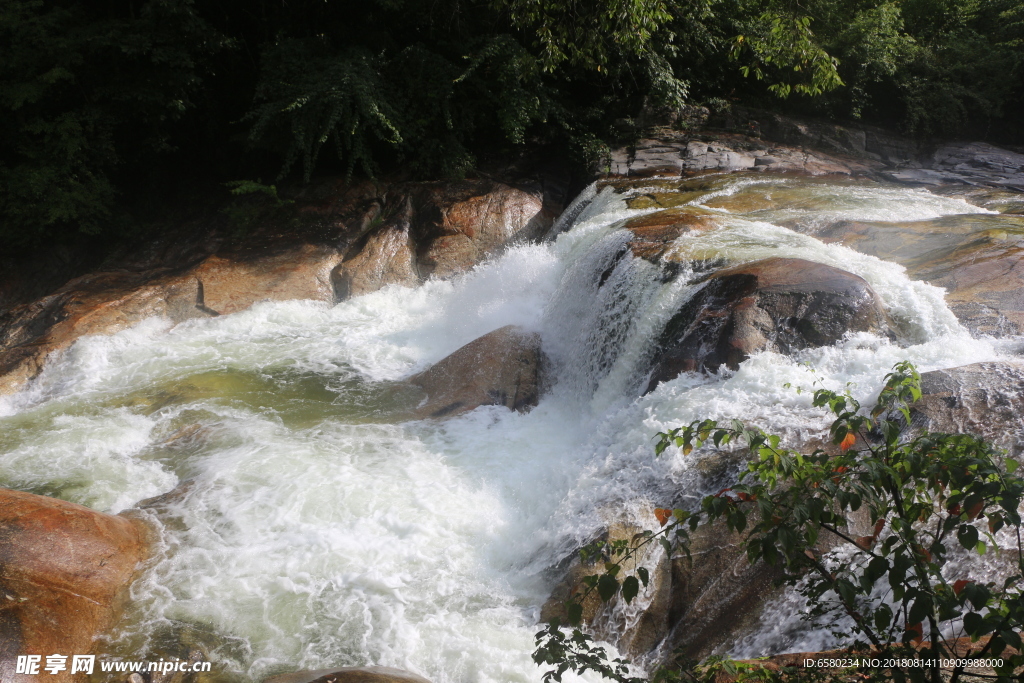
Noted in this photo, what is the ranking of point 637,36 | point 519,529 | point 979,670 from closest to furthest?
point 979,670 < point 519,529 < point 637,36

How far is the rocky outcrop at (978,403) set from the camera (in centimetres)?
323

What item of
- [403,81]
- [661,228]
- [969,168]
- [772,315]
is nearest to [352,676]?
[772,315]

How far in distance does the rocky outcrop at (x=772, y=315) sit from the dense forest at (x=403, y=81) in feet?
10.9

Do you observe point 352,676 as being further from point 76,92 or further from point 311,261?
point 76,92

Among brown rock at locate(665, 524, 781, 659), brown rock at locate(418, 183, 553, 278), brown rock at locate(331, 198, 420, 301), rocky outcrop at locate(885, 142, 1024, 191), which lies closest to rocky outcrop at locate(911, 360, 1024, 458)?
brown rock at locate(665, 524, 781, 659)

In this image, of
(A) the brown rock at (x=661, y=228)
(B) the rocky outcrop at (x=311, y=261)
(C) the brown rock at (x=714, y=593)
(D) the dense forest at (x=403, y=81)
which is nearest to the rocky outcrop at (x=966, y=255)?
(A) the brown rock at (x=661, y=228)

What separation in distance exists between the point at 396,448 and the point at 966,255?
15.3 ft

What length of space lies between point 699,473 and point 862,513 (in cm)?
79

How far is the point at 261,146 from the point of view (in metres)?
9.08

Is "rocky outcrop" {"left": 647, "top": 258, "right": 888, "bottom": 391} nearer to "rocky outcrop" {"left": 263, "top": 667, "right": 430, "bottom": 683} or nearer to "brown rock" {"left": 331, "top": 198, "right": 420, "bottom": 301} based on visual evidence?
"rocky outcrop" {"left": 263, "top": 667, "right": 430, "bottom": 683}

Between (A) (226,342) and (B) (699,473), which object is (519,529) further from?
(A) (226,342)

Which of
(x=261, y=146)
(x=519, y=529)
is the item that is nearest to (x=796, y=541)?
(x=519, y=529)

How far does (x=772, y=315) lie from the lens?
168 inches

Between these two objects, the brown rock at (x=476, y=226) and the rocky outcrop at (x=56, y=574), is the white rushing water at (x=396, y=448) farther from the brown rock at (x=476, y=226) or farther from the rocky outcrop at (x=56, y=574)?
the brown rock at (x=476, y=226)
